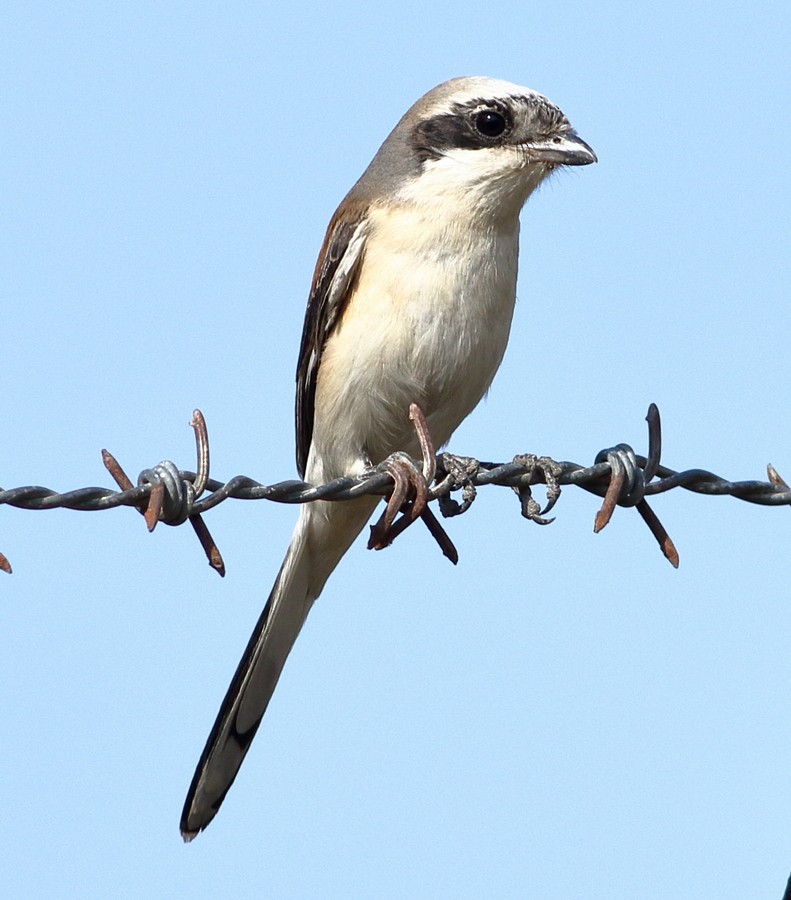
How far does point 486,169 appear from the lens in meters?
5.44

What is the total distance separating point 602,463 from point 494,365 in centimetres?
176

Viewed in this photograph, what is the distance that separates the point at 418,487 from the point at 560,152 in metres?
2.10

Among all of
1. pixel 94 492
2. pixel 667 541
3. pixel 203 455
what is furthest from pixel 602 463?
pixel 94 492

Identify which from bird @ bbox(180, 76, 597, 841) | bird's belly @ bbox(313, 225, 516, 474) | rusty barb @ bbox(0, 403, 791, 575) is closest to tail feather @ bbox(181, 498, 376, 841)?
bird @ bbox(180, 76, 597, 841)

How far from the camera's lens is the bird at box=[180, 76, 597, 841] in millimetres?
5277

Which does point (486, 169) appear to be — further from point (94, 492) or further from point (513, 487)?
point (94, 492)

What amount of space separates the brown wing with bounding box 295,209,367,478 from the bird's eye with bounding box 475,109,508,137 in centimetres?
64

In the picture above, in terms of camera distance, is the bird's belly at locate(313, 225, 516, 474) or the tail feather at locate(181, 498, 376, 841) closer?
the bird's belly at locate(313, 225, 516, 474)

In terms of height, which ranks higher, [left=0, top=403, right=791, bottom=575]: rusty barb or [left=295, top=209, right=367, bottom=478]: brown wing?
[left=295, top=209, right=367, bottom=478]: brown wing

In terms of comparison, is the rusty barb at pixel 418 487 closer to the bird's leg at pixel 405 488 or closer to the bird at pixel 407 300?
the bird's leg at pixel 405 488

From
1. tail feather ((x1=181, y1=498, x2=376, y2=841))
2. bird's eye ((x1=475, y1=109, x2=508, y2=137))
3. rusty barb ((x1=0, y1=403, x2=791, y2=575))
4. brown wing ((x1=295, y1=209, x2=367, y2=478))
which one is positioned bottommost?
tail feather ((x1=181, y1=498, x2=376, y2=841))

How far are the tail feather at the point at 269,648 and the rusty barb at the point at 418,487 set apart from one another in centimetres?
148

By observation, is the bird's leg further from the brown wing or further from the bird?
the brown wing

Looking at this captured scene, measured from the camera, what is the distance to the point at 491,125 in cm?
559
